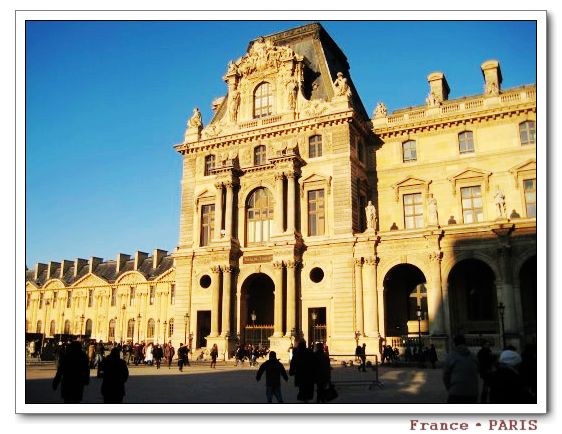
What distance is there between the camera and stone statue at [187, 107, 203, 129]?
46312 mm

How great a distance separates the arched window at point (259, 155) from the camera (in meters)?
42.8

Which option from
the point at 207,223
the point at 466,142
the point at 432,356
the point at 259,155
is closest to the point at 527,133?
the point at 466,142

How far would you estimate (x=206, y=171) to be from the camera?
4497 centimetres

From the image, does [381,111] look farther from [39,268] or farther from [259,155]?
[39,268]

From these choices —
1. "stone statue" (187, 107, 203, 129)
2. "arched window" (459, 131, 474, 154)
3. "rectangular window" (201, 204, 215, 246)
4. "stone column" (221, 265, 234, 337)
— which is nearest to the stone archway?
"arched window" (459, 131, 474, 154)

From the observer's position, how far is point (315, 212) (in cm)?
4025

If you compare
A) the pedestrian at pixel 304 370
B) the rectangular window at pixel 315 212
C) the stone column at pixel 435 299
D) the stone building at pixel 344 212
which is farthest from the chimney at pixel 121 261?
the pedestrian at pixel 304 370

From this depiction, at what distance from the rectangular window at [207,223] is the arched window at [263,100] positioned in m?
8.29

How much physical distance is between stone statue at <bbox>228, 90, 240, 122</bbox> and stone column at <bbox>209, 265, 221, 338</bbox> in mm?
12387

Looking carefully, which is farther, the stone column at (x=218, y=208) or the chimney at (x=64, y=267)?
the chimney at (x=64, y=267)

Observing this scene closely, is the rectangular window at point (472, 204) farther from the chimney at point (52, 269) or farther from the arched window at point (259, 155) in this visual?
the chimney at point (52, 269)

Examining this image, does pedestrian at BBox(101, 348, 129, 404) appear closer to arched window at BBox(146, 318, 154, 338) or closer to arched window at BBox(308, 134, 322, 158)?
arched window at BBox(308, 134, 322, 158)

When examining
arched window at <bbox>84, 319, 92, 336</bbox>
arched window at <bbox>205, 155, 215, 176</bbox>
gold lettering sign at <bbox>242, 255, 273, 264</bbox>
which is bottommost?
arched window at <bbox>84, 319, 92, 336</bbox>
